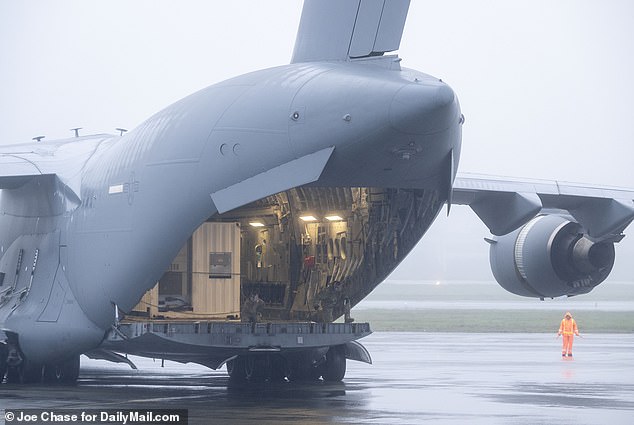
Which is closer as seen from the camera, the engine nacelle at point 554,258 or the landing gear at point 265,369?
the landing gear at point 265,369

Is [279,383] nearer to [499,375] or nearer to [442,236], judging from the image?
[499,375]

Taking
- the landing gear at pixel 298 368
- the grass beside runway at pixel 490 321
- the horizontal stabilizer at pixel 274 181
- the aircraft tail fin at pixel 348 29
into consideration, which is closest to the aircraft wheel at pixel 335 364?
the landing gear at pixel 298 368

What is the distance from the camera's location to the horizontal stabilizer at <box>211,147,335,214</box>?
15.7 m

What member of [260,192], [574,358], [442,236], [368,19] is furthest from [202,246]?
[442,236]

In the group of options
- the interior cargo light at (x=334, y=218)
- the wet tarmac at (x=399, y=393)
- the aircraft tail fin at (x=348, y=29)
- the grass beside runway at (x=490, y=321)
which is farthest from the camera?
the grass beside runway at (x=490, y=321)

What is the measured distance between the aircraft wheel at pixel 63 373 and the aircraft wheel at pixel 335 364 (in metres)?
4.22

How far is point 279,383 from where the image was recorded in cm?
2084

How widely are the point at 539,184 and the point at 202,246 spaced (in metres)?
6.50

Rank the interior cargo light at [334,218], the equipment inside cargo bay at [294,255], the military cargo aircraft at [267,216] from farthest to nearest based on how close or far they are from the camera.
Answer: the interior cargo light at [334,218] < the equipment inside cargo bay at [294,255] < the military cargo aircraft at [267,216]

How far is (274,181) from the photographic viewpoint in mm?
15969

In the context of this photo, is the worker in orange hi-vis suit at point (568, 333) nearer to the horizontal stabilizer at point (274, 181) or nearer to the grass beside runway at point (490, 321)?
the horizontal stabilizer at point (274, 181)

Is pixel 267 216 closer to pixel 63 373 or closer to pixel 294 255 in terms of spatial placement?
pixel 294 255

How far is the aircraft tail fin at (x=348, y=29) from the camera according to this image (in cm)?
1636

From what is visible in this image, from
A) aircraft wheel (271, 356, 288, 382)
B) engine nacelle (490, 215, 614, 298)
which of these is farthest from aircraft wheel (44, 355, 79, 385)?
engine nacelle (490, 215, 614, 298)
